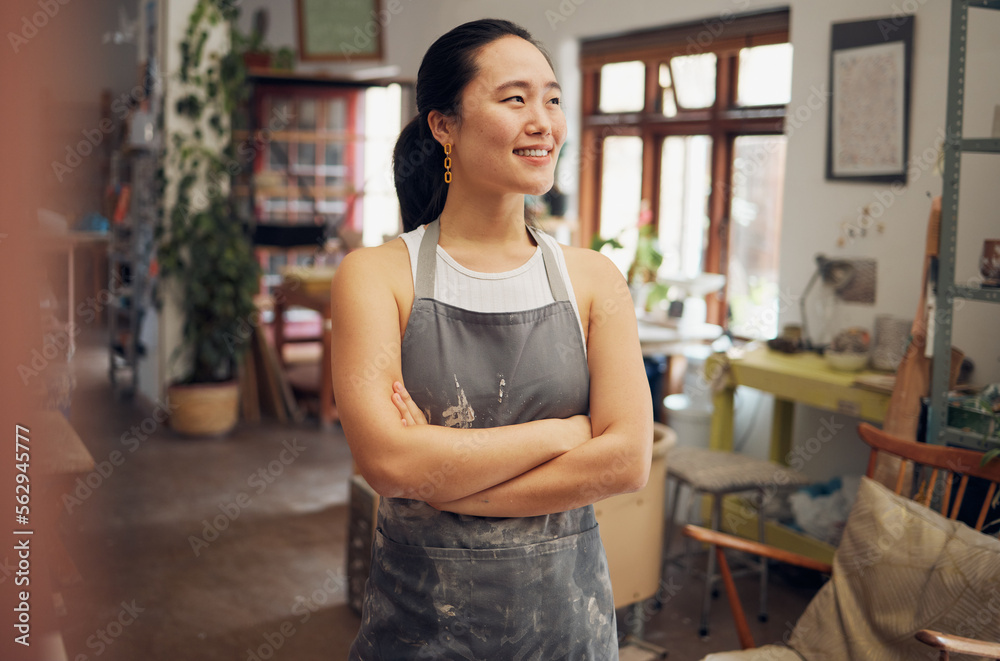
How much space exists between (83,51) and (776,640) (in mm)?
2873

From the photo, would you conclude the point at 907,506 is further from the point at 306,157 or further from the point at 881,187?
the point at 306,157

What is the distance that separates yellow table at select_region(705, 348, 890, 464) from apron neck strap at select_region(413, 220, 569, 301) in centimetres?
229

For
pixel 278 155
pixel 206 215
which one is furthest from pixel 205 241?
pixel 278 155

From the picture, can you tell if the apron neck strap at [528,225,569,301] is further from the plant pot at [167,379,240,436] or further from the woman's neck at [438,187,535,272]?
the plant pot at [167,379,240,436]

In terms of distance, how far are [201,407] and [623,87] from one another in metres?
3.37

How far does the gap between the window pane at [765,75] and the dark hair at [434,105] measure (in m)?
3.38

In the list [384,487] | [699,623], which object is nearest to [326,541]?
[699,623]

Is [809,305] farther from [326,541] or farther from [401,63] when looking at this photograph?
[401,63]

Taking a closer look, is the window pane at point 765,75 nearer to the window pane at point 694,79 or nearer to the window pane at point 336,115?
the window pane at point 694,79

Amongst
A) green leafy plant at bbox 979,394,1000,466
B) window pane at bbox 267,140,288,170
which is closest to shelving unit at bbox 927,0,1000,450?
green leafy plant at bbox 979,394,1000,466

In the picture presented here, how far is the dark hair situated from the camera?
129 centimetres

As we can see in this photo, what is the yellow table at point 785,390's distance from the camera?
3.34 meters

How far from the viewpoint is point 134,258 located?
546 cm

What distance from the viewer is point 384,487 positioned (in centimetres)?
122
